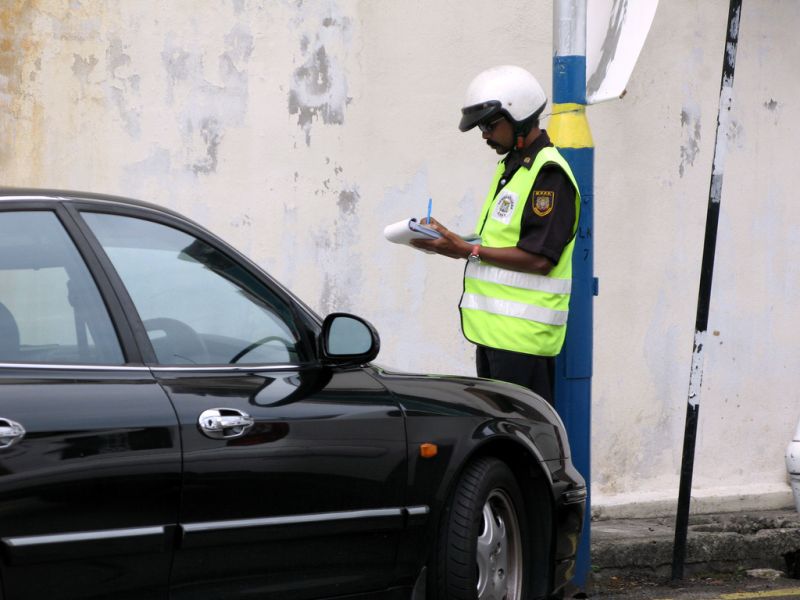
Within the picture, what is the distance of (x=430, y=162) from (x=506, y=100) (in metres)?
2.07

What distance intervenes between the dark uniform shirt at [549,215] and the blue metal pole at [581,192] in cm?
51

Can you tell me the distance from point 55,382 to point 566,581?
94.4 inches

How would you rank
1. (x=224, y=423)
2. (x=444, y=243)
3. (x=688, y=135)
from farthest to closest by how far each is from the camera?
(x=688, y=135)
(x=444, y=243)
(x=224, y=423)

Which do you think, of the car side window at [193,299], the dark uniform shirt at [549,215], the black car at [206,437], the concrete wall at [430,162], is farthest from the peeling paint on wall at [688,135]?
the car side window at [193,299]

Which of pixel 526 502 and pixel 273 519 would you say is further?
pixel 526 502

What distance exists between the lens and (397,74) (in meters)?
7.57

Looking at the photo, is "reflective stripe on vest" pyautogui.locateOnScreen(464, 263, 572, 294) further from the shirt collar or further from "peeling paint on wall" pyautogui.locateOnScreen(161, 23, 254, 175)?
"peeling paint on wall" pyautogui.locateOnScreen(161, 23, 254, 175)

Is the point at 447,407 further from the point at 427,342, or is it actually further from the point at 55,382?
the point at 427,342

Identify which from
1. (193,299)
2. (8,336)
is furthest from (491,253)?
(8,336)

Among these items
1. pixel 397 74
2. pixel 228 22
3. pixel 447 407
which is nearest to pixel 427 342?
pixel 397 74

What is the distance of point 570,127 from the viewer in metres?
6.07

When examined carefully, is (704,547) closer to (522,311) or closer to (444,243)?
(522,311)

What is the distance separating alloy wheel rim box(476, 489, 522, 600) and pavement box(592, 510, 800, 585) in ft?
6.91

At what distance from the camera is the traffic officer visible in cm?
556
